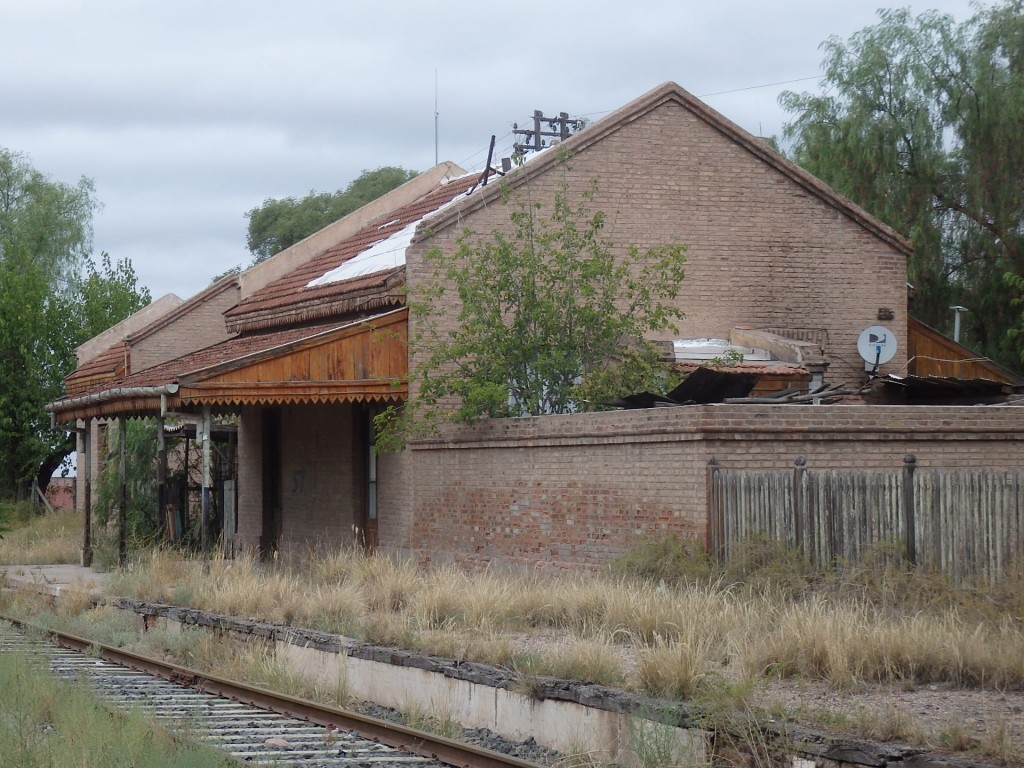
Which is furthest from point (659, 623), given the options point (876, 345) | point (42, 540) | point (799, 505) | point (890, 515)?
point (42, 540)

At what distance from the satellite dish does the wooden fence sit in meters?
8.83

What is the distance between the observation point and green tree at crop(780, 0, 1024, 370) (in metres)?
31.3

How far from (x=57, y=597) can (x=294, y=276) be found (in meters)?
9.71

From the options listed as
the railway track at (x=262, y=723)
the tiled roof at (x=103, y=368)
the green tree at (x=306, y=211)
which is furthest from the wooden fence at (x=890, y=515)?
the green tree at (x=306, y=211)

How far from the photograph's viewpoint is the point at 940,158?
32031 mm

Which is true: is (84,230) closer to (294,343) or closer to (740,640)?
(294,343)

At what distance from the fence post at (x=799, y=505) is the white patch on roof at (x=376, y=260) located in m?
10.1

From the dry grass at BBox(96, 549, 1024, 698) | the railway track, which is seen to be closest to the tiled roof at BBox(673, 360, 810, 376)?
the dry grass at BBox(96, 549, 1024, 698)

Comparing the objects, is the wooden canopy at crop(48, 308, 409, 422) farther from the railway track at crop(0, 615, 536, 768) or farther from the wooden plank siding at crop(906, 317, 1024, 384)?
the wooden plank siding at crop(906, 317, 1024, 384)

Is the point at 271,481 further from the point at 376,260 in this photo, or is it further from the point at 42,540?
the point at 42,540

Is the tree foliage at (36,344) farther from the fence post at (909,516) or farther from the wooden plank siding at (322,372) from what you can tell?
the fence post at (909,516)

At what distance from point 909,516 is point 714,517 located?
2265 millimetres

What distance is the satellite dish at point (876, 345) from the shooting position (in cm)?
2289

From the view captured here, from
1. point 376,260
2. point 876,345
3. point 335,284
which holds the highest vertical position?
point 376,260
